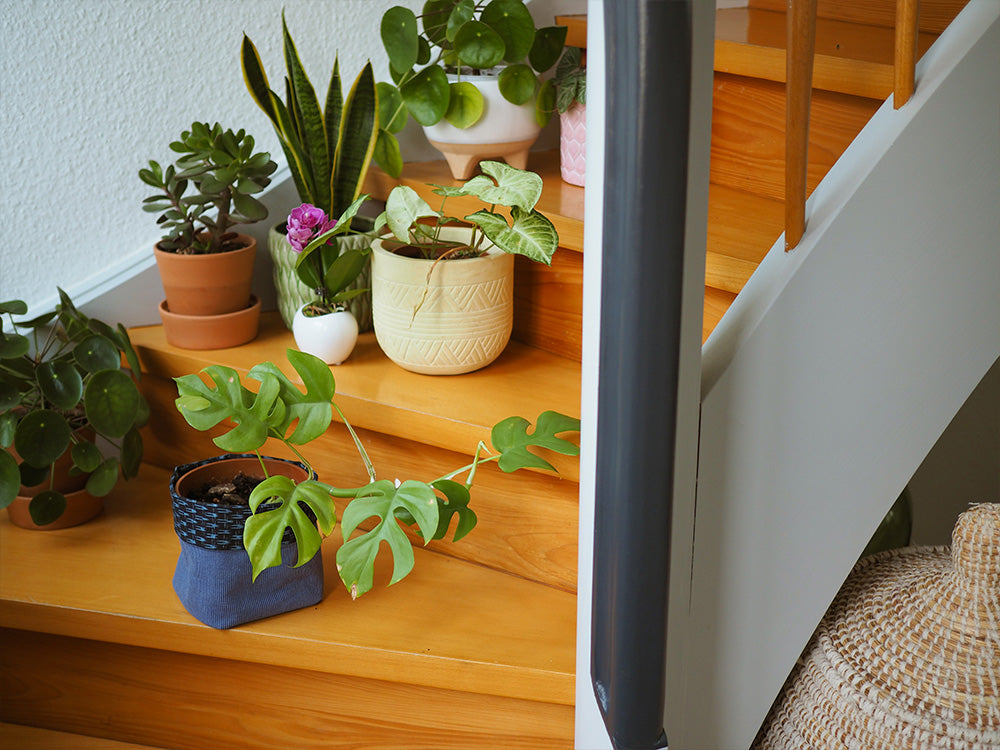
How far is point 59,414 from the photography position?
1.12 meters

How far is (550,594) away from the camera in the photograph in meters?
1.08

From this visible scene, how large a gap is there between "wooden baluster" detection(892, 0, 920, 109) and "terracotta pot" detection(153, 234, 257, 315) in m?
0.94

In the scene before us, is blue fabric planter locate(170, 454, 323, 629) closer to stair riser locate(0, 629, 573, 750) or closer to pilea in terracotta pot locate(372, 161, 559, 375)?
stair riser locate(0, 629, 573, 750)

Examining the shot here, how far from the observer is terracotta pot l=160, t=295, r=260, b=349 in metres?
1.31

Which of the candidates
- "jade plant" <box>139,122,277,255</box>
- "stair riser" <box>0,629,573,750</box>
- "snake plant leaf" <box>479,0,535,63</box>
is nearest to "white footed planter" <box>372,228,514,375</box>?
"jade plant" <box>139,122,277,255</box>

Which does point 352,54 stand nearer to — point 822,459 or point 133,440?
point 133,440

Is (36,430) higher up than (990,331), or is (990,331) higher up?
(990,331)

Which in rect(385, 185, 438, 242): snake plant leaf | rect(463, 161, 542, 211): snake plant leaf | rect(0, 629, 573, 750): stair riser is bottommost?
rect(0, 629, 573, 750): stair riser

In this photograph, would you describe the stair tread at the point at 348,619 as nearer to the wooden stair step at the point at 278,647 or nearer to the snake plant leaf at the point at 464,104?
the wooden stair step at the point at 278,647

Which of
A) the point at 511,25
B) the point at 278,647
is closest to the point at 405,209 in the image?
the point at 511,25

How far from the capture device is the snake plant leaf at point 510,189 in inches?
41.0

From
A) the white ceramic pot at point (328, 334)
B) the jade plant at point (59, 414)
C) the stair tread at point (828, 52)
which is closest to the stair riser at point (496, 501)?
the white ceramic pot at point (328, 334)

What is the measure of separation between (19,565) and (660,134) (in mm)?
999

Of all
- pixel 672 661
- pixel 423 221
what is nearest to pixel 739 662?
pixel 672 661
